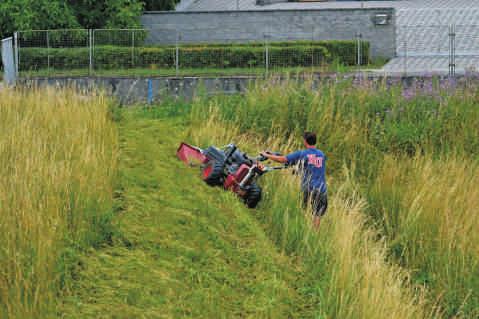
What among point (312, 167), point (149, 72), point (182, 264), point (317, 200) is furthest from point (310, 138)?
point (149, 72)

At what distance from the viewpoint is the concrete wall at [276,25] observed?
2722 centimetres

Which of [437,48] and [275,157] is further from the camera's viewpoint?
[437,48]

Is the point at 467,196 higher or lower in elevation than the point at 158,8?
lower

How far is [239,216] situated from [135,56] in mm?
15467

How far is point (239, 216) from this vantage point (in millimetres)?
8188

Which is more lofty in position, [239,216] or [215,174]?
[215,174]

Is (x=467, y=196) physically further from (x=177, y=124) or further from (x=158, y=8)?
(x=158, y=8)

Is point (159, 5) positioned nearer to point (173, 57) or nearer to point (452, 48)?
point (173, 57)

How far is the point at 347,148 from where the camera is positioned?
1192cm

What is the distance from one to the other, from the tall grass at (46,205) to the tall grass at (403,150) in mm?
2064

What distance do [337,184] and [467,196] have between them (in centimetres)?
195

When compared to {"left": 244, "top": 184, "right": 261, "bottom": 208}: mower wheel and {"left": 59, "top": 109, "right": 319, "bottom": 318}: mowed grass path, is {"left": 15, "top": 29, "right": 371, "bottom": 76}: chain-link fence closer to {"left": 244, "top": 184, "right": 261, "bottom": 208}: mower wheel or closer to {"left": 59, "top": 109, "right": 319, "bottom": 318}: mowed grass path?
{"left": 244, "top": 184, "right": 261, "bottom": 208}: mower wheel

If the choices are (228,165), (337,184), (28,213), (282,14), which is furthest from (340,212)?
(282,14)

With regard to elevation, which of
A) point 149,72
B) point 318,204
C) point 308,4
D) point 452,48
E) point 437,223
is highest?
point 308,4
